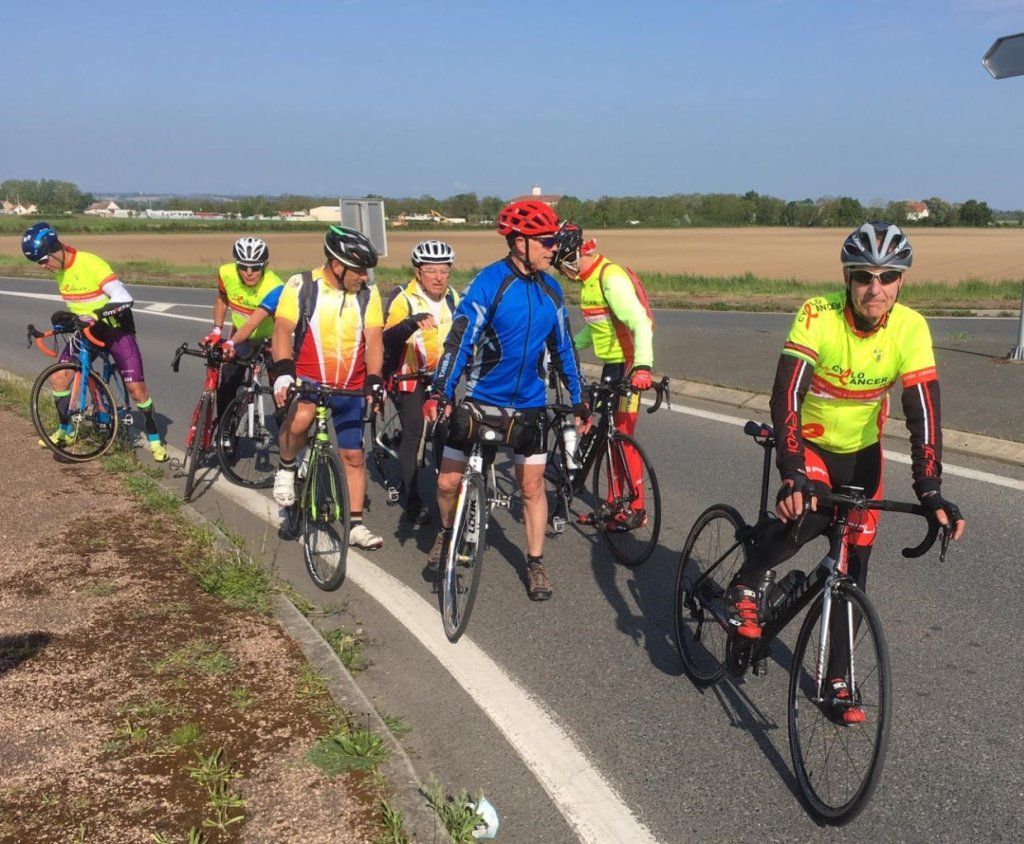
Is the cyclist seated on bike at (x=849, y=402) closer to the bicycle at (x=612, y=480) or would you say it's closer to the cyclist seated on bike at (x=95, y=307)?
the bicycle at (x=612, y=480)

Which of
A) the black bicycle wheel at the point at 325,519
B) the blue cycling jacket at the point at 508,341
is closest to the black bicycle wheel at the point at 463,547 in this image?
the blue cycling jacket at the point at 508,341

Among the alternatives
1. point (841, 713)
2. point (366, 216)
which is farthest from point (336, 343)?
point (366, 216)

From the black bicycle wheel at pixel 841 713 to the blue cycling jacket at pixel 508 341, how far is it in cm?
212

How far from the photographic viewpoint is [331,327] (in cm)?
580

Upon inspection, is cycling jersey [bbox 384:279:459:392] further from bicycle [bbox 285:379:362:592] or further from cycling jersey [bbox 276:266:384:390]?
bicycle [bbox 285:379:362:592]

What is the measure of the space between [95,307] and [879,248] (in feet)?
21.7

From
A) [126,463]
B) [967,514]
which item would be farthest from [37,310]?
[967,514]

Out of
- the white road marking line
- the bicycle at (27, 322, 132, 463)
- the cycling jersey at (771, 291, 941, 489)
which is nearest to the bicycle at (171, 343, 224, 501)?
the bicycle at (27, 322, 132, 463)

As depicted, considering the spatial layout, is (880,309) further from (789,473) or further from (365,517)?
(365,517)

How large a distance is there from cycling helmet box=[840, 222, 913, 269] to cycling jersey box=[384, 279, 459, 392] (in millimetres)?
3760

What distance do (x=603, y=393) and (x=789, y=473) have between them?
8.78 feet

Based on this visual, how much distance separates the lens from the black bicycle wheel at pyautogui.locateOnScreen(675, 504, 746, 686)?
4176 millimetres

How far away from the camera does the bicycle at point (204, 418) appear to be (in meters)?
7.09

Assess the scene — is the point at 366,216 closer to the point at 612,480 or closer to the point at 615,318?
the point at 615,318
